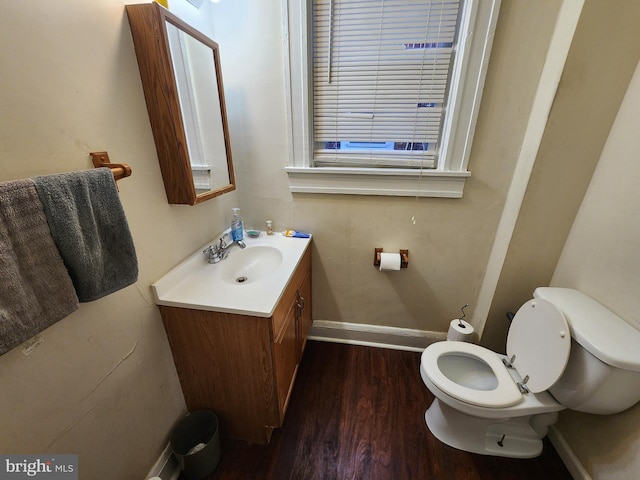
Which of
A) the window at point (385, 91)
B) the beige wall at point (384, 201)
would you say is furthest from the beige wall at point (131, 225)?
the window at point (385, 91)

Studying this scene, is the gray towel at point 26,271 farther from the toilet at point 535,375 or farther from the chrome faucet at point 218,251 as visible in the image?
the toilet at point 535,375

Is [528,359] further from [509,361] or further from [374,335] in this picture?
[374,335]

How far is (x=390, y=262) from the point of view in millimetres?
1517

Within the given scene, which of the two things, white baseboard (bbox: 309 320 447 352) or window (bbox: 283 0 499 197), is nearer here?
window (bbox: 283 0 499 197)

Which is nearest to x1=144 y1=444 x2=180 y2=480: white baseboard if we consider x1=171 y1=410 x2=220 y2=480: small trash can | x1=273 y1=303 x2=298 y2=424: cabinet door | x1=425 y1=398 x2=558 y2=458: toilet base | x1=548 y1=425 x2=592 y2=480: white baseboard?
x1=171 y1=410 x2=220 y2=480: small trash can

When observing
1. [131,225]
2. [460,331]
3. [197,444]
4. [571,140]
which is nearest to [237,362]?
[197,444]

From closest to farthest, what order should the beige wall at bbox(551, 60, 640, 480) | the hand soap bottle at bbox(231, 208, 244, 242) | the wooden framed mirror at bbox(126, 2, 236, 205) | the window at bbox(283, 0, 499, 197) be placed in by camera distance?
the wooden framed mirror at bbox(126, 2, 236, 205) < the beige wall at bbox(551, 60, 640, 480) < the window at bbox(283, 0, 499, 197) < the hand soap bottle at bbox(231, 208, 244, 242)

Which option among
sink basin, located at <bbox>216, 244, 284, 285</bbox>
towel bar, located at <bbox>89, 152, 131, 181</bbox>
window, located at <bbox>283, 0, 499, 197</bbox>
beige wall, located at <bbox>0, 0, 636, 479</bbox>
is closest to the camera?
beige wall, located at <bbox>0, 0, 636, 479</bbox>

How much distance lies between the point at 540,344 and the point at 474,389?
0.35 m

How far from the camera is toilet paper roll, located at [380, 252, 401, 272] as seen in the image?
151cm

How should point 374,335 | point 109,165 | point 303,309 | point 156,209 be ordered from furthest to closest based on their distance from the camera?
1. point 374,335
2. point 303,309
3. point 156,209
4. point 109,165

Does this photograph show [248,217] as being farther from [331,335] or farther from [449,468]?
[449,468]

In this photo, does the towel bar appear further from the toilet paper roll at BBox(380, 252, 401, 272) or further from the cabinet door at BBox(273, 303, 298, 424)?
the toilet paper roll at BBox(380, 252, 401, 272)

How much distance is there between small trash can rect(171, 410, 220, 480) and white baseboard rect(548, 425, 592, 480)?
5.19 ft
